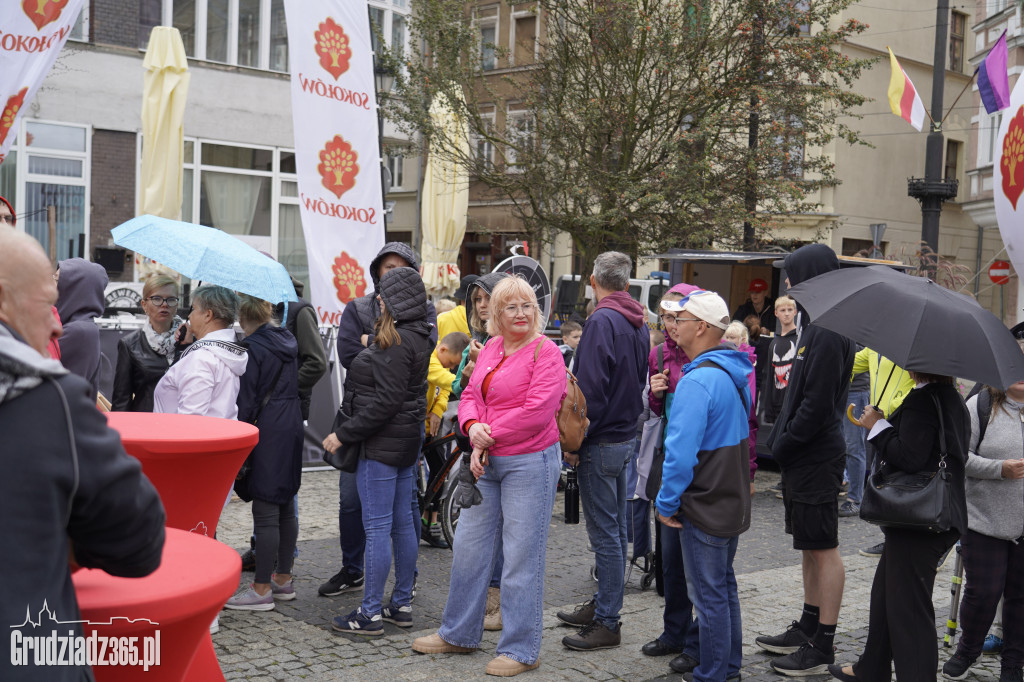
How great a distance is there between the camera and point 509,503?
Result: 502cm

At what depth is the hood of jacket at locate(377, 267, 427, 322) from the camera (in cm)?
541

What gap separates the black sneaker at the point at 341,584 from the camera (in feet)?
20.3

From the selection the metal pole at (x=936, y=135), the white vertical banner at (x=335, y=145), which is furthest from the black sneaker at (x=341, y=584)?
the metal pole at (x=936, y=135)

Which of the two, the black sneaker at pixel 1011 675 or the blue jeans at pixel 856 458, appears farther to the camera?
the blue jeans at pixel 856 458

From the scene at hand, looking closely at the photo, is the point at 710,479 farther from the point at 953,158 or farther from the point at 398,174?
the point at 953,158

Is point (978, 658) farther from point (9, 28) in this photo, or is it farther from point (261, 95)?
point (261, 95)

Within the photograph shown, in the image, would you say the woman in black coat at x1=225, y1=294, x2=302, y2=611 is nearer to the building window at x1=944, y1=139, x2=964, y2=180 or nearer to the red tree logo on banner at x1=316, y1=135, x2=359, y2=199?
the red tree logo on banner at x1=316, y1=135, x2=359, y2=199

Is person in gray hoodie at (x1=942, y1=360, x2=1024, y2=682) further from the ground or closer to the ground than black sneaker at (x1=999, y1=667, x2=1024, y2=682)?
further from the ground

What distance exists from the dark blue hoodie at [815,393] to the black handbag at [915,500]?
0.75 metres

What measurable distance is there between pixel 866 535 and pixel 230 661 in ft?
18.8

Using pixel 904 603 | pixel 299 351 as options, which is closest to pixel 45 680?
pixel 904 603

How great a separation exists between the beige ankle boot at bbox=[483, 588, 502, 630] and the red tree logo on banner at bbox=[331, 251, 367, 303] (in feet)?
12.5

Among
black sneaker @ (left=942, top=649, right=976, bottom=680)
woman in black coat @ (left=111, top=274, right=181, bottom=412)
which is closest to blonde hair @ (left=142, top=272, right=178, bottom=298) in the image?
woman in black coat @ (left=111, top=274, right=181, bottom=412)

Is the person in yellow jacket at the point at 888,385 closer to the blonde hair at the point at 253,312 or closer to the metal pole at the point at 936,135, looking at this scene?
the blonde hair at the point at 253,312
